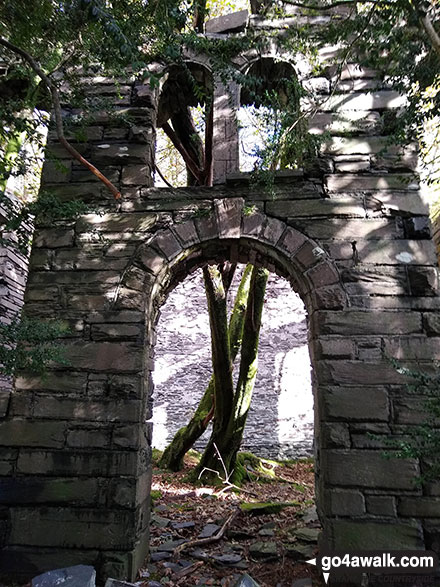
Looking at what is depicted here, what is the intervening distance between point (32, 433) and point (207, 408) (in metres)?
4.31

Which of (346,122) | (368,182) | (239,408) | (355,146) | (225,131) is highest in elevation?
(225,131)

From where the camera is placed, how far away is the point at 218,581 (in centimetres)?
321

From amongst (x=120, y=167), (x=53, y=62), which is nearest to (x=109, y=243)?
(x=120, y=167)

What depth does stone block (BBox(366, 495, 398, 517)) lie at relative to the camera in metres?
3.04

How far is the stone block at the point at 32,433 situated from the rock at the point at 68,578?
862 mm

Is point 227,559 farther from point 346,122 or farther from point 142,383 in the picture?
point 346,122

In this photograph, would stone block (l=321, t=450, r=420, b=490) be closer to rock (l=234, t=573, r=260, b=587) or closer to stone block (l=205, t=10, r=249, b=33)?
rock (l=234, t=573, r=260, b=587)

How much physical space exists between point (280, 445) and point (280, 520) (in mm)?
5778

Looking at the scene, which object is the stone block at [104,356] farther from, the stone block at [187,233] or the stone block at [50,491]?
the stone block at [187,233]

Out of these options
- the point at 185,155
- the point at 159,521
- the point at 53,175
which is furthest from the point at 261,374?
the point at 53,175

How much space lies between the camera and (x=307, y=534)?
388 centimetres

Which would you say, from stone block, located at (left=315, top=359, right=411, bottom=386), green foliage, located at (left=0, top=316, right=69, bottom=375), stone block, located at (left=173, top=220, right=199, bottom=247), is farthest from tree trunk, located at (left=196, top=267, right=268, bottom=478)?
green foliage, located at (left=0, top=316, right=69, bottom=375)

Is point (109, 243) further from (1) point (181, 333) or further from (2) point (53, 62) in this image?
(1) point (181, 333)

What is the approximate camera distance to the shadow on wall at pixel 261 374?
Result: 1037 centimetres
